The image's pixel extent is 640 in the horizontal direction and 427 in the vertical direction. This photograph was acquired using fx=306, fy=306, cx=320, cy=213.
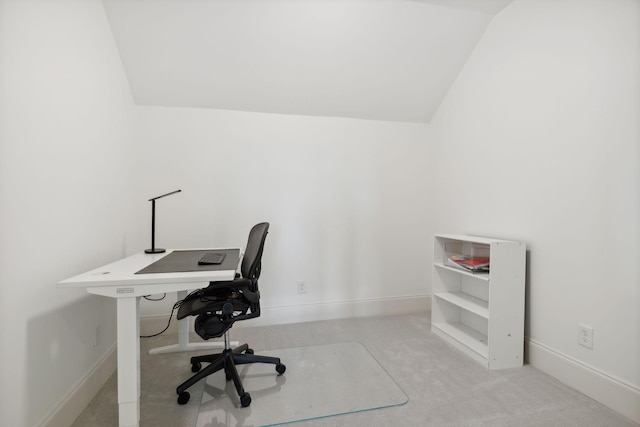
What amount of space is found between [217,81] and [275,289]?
1844 mm

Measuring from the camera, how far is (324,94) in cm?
271

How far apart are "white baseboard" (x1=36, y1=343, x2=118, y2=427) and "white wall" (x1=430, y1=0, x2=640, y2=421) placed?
2.67 m

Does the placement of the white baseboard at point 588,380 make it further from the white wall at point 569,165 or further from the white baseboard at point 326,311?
the white baseboard at point 326,311

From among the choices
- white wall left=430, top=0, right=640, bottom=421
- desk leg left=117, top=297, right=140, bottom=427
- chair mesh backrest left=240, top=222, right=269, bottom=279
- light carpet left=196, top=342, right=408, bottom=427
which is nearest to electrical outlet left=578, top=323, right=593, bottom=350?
white wall left=430, top=0, right=640, bottom=421

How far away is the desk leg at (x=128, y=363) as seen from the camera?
1314 millimetres

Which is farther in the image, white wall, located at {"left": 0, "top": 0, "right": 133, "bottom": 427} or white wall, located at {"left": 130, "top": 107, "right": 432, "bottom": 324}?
white wall, located at {"left": 130, "top": 107, "right": 432, "bottom": 324}

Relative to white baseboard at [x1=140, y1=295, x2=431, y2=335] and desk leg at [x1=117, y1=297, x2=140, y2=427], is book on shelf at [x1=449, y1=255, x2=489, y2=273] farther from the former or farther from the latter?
desk leg at [x1=117, y1=297, x2=140, y2=427]

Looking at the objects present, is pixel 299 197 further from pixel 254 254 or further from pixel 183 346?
pixel 183 346

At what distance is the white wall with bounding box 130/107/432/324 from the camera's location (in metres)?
2.62

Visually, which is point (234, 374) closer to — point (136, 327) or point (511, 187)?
point (136, 327)

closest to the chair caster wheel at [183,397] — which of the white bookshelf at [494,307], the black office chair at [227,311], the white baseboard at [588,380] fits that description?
the black office chair at [227,311]

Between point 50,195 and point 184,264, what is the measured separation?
0.69 metres

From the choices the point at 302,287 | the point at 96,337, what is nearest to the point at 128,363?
the point at 96,337

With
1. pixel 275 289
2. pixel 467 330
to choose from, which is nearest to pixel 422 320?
pixel 467 330
